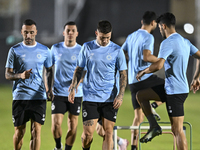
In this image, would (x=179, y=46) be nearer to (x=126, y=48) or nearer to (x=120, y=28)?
(x=126, y=48)

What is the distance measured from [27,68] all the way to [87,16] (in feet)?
58.8

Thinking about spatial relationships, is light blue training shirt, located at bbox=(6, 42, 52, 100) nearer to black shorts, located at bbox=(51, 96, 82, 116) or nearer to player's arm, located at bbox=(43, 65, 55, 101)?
player's arm, located at bbox=(43, 65, 55, 101)

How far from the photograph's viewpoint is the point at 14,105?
579cm

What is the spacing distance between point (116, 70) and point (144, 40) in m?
0.87

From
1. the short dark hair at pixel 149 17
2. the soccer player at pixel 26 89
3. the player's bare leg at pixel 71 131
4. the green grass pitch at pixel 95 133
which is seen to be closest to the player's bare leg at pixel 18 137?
the soccer player at pixel 26 89

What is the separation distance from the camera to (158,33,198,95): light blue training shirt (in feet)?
17.3

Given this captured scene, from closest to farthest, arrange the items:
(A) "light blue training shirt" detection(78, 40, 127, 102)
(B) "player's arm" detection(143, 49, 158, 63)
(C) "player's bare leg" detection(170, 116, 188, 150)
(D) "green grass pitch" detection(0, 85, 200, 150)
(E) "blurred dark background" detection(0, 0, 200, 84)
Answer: (C) "player's bare leg" detection(170, 116, 188, 150)
(A) "light blue training shirt" detection(78, 40, 127, 102)
(B) "player's arm" detection(143, 49, 158, 63)
(D) "green grass pitch" detection(0, 85, 200, 150)
(E) "blurred dark background" detection(0, 0, 200, 84)

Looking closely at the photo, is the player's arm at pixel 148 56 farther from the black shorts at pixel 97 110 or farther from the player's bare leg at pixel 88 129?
the player's bare leg at pixel 88 129

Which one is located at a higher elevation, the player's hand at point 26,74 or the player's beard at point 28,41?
the player's beard at point 28,41

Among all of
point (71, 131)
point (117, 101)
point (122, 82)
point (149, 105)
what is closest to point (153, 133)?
point (149, 105)

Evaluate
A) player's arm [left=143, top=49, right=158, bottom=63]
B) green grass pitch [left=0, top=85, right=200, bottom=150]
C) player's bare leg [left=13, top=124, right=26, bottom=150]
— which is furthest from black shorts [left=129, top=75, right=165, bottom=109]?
player's bare leg [left=13, top=124, right=26, bottom=150]

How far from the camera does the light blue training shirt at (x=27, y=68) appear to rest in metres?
5.77

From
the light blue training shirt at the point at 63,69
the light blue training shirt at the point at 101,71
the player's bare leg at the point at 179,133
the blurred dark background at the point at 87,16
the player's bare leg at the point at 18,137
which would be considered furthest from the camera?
the blurred dark background at the point at 87,16

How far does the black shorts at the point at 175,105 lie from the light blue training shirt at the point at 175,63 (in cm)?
6
